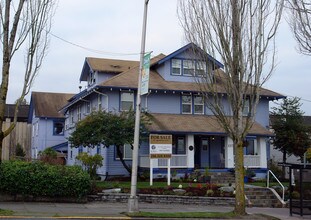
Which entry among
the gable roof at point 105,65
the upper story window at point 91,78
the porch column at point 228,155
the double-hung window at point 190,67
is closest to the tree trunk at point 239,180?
the double-hung window at point 190,67

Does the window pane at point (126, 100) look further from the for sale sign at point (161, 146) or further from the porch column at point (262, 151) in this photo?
the porch column at point (262, 151)

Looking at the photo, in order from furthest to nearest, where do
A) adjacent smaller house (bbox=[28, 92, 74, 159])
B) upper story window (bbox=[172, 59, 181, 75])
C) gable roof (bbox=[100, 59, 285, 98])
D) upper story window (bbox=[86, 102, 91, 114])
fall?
adjacent smaller house (bbox=[28, 92, 74, 159]) < upper story window (bbox=[86, 102, 91, 114]) < upper story window (bbox=[172, 59, 181, 75]) < gable roof (bbox=[100, 59, 285, 98])

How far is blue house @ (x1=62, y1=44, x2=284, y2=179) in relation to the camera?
30938mm

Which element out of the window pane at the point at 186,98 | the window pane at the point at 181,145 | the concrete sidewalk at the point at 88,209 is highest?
the window pane at the point at 186,98

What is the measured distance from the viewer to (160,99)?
33.0 m

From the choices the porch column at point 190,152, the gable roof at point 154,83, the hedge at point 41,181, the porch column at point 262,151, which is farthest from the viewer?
the porch column at point 262,151

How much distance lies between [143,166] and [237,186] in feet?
45.4

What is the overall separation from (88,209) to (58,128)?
111 ft

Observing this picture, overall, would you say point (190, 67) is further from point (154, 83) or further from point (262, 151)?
point (262, 151)

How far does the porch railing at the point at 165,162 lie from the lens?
97.7 feet

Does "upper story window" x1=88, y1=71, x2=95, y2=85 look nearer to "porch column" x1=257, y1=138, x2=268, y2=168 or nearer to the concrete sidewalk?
"porch column" x1=257, y1=138, x2=268, y2=168

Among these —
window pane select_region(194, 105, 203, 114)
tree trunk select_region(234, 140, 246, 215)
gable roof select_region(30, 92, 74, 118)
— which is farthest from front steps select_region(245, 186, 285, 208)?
gable roof select_region(30, 92, 74, 118)

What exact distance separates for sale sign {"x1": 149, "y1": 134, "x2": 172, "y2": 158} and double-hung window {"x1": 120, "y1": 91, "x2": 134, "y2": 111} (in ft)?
31.0

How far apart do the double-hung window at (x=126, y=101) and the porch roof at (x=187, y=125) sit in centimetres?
182
